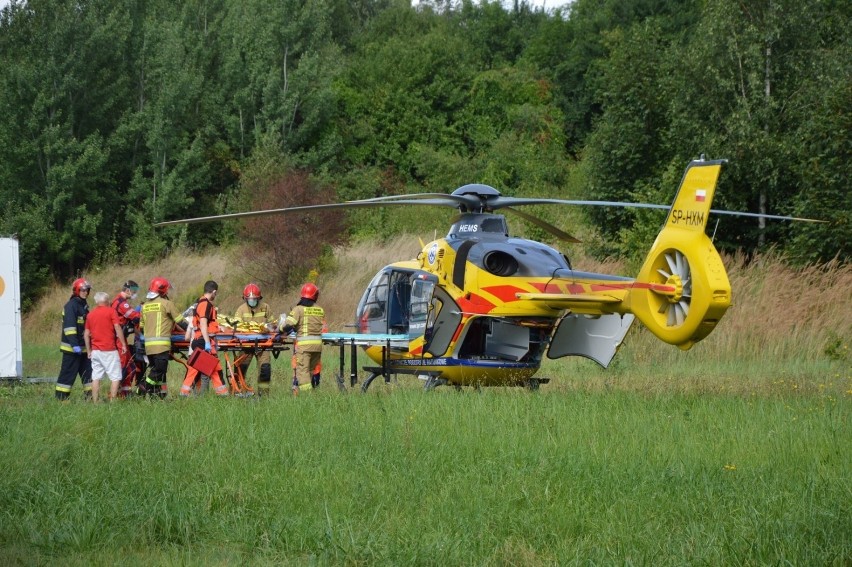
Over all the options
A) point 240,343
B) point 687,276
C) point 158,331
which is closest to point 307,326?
point 240,343

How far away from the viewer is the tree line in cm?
2527

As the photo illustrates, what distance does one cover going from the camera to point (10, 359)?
20078 mm

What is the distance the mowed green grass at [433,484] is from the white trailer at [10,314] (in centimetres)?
872

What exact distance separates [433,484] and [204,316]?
25.0ft

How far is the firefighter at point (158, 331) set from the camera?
14977mm

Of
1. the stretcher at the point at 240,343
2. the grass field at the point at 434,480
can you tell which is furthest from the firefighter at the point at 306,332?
the grass field at the point at 434,480

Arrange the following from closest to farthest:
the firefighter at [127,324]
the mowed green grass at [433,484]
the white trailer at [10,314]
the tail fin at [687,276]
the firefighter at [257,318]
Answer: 1. the mowed green grass at [433,484]
2. the tail fin at [687,276]
3. the firefighter at [127,324]
4. the firefighter at [257,318]
5. the white trailer at [10,314]

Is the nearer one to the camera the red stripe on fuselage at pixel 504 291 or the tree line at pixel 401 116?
the red stripe on fuselage at pixel 504 291

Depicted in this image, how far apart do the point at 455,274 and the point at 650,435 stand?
5.11 meters

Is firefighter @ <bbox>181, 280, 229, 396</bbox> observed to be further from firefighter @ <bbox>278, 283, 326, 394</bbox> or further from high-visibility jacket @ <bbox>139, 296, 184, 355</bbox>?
firefighter @ <bbox>278, 283, 326, 394</bbox>

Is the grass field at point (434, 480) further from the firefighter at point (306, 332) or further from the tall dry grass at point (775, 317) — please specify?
the tall dry grass at point (775, 317)

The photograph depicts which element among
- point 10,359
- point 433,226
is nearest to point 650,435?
point 10,359

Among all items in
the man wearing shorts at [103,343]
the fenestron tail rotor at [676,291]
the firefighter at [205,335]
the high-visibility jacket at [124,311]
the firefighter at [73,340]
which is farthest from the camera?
the high-visibility jacket at [124,311]

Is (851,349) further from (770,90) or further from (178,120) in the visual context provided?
(178,120)
